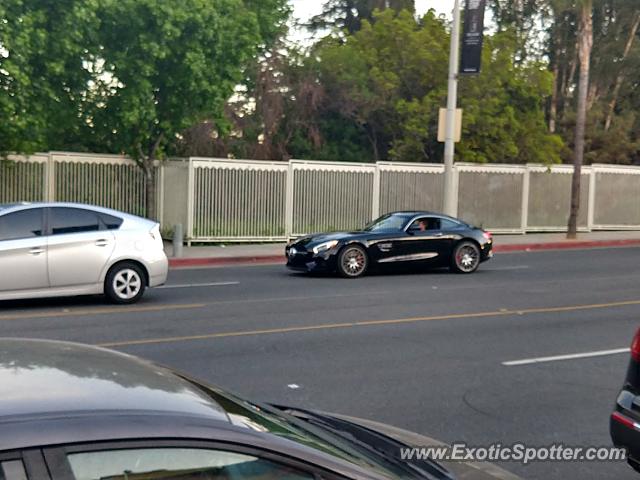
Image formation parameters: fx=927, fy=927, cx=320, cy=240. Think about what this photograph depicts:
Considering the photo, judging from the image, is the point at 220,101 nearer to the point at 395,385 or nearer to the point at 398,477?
the point at 395,385

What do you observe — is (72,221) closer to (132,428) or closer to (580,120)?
(132,428)

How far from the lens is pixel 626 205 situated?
33906 millimetres

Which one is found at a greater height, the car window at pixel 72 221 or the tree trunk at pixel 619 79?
the tree trunk at pixel 619 79

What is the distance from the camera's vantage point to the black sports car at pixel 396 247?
17.8 meters

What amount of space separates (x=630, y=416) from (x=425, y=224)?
43.1ft

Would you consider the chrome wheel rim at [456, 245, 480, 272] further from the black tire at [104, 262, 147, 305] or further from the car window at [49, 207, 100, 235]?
the car window at [49, 207, 100, 235]

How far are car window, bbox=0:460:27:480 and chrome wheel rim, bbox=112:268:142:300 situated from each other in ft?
36.6

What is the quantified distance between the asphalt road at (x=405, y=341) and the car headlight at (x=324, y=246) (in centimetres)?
60

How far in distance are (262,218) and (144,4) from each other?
7.23m

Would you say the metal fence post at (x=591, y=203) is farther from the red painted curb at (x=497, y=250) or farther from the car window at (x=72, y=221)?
the car window at (x=72, y=221)

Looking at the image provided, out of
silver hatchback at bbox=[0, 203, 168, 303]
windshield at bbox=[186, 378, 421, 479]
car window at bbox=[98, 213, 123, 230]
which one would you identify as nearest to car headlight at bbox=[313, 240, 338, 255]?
silver hatchback at bbox=[0, 203, 168, 303]

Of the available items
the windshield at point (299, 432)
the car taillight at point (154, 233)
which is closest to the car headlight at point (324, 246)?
the car taillight at point (154, 233)

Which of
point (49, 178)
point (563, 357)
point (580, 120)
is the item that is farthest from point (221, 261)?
point (580, 120)

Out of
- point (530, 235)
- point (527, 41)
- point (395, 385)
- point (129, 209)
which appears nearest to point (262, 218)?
point (129, 209)
